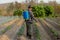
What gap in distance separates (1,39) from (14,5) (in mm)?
41940

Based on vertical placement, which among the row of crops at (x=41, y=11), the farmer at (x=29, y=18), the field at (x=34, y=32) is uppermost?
the farmer at (x=29, y=18)

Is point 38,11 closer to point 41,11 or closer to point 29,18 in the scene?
point 41,11

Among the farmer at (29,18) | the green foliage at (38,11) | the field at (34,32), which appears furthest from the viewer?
the green foliage at (38,11)

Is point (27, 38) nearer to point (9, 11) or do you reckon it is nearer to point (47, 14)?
point (47, 14)

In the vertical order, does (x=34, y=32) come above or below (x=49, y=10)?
above

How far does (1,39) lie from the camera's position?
8836 millimetres

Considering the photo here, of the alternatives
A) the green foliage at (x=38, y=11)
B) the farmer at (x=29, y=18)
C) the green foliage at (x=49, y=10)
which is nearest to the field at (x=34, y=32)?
the farmer at (x=29, y=18)

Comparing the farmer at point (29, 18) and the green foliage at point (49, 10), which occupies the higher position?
the farmer at point (29, 18)

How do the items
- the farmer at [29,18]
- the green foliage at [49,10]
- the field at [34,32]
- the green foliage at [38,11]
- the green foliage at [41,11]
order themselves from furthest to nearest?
the green foliage at [49,10], the green foliage at [41,11], the green foliage at [38,11], the field at [34,32], the farmer at [29,18]

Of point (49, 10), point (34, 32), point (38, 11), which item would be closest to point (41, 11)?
point (38, 11)

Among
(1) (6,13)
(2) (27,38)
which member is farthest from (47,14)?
(2) (27,38)

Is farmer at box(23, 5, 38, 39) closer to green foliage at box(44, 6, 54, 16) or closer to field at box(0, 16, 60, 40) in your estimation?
field at box(0, 16, 60, 40)

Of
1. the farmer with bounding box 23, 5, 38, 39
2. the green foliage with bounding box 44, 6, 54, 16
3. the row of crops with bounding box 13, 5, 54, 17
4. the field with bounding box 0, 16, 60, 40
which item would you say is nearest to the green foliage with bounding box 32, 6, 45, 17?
the row of crops with bounding box 13, 5, 54, 17

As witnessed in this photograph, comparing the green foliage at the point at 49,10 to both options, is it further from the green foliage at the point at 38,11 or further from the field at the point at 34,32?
the field at the point at 34,32
